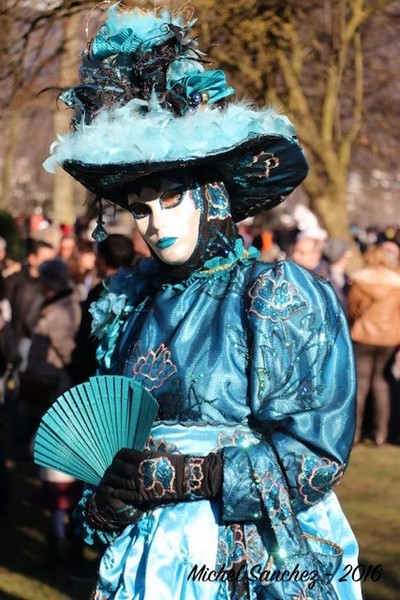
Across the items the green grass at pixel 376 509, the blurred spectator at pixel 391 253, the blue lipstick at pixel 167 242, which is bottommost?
the green grass at pixel 376 509

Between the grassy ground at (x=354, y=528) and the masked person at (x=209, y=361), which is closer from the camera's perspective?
the masked person at (x=209, y=361)

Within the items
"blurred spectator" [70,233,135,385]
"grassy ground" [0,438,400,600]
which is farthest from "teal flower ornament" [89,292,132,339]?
"grassy ground" [0,438,400,600]

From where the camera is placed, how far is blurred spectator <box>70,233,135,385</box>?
182 inches

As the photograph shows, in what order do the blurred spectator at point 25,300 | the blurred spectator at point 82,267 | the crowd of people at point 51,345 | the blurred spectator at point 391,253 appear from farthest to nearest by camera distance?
the blurred spectator at point 82,267
the blurred spectator at point 391,253
the blurred spectator at point 25,300
the crowd of people at point 51,345

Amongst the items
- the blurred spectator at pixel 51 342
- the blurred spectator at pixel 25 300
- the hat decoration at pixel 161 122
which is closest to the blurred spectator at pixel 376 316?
the blurred spectator at pixel 25 300

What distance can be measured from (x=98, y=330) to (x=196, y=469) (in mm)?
728

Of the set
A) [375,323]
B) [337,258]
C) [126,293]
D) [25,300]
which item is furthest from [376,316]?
[126,293]

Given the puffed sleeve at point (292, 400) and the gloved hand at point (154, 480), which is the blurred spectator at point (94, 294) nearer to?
the gloved hand at point (154, 480)

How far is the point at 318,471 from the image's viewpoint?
339 cm

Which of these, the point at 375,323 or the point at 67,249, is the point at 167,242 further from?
the point at 67,249

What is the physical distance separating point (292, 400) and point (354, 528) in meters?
4.77

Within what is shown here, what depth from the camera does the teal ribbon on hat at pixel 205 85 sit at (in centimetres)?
364

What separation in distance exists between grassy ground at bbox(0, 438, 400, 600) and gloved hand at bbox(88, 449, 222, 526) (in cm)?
317

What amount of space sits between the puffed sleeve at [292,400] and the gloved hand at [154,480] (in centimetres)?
6
